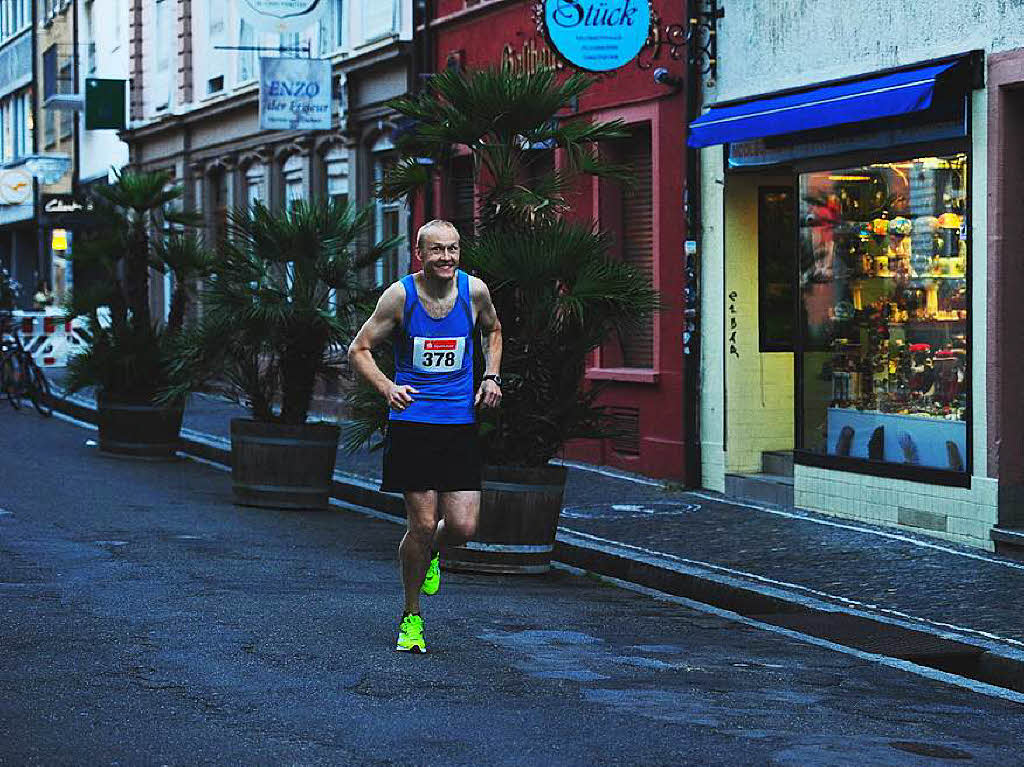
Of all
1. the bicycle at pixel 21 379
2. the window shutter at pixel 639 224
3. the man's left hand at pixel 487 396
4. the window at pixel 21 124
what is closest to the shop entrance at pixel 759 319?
the window shutter at pixel 639 224

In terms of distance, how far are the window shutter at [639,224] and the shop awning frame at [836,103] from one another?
83.9 inches

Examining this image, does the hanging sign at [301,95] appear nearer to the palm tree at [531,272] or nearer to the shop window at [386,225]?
the shop window at [386,225]

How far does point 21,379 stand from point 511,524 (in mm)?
16906

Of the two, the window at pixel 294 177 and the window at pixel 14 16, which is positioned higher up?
the window at pixel 14 16

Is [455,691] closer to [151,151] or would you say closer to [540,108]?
[540,108]

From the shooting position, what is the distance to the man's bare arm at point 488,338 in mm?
9359

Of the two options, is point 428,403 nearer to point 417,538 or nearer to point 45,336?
point 417,538

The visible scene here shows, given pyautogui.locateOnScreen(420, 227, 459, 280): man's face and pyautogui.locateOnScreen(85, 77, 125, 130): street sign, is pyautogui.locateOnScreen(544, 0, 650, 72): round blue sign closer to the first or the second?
pyautogui.locateOnScreen(420, 227, 459, 280): man's face

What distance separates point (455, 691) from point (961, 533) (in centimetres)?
624

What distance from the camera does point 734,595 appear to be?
1129cm

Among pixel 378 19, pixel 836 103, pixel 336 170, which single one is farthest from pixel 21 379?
pixel 836 103

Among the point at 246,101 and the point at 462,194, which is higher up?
the point at 246,101

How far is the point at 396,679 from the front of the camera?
830 cm

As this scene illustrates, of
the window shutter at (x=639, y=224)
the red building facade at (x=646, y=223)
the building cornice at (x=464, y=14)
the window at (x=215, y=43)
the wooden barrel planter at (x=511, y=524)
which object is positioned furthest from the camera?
the window at (x=215, y=43)
